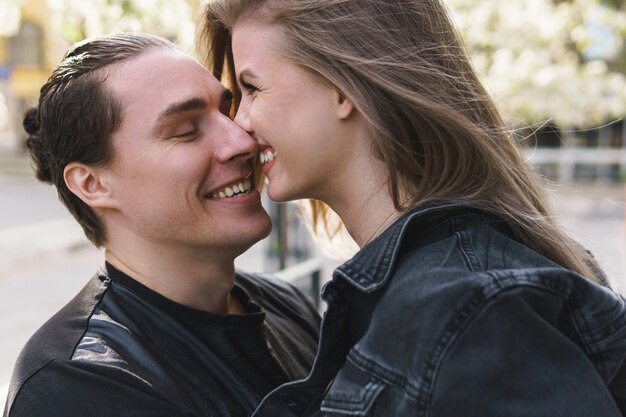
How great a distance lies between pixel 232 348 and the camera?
6.62 ft

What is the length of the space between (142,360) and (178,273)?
36cm

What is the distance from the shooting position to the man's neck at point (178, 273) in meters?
2.12

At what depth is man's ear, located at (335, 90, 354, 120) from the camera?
1.68 m

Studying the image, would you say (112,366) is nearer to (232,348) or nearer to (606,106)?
(232,348)

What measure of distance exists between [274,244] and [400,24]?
3232 mm

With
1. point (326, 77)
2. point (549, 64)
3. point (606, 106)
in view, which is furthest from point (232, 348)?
point (606, 106)

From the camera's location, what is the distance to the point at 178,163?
204 cm

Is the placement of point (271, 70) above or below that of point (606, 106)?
above

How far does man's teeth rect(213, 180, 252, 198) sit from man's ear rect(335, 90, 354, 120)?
0.54 meters

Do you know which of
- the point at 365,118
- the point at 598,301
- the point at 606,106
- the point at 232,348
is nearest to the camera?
the point at 598,301

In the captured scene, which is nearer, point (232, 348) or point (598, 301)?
point (598, 301)

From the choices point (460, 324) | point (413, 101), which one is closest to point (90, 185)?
point (413, 101)

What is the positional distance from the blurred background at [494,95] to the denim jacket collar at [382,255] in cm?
57

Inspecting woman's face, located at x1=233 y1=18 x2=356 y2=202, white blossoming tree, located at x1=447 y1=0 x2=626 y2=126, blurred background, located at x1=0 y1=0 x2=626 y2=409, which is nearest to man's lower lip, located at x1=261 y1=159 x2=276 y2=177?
A: woman's face, located at x1=233 y1=18 x2=356 y2=202
